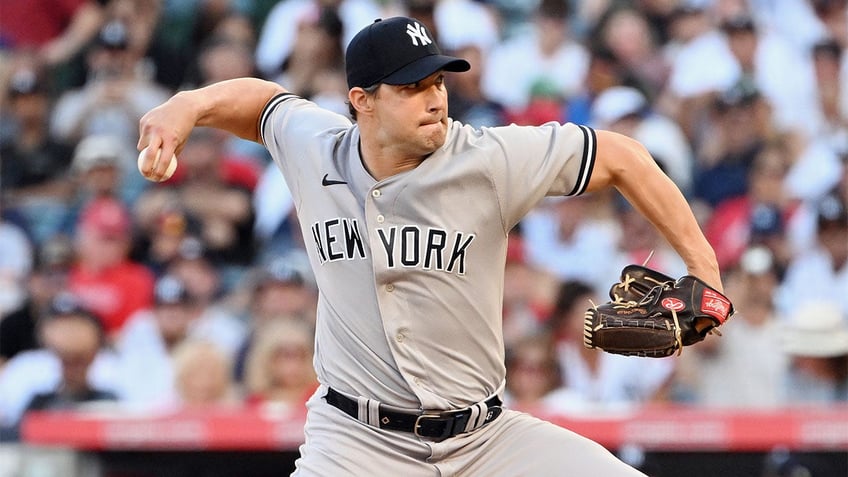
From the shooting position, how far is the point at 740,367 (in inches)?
260

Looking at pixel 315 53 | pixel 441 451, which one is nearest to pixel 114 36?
pixel 315 53

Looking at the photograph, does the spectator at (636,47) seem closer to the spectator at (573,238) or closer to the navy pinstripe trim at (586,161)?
the spectator at (573,238)

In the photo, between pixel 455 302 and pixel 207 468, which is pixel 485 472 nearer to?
pixel 455 302

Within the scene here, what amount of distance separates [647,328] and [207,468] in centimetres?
312

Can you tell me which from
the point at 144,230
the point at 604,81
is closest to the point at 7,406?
the point at 144,230

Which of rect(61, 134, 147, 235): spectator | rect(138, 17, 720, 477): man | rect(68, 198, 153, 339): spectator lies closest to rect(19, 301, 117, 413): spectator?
rect(68, 198, 153, 339): spectator

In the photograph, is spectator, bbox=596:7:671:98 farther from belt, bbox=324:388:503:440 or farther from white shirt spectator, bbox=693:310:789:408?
belt, bbox=324:388:503:440

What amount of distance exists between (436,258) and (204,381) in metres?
3.29

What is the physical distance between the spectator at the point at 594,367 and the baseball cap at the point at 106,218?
2.78m

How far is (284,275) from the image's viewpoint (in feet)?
23.8

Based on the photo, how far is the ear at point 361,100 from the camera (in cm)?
391

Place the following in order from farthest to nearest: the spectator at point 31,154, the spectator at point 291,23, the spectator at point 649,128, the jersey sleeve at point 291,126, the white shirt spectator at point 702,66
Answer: the spectator at point 291,23, the spectator at point 31,154, the white shirt spectator at point 702,66, the spectator at point 649,128, the jersey sleeve at point 291,126

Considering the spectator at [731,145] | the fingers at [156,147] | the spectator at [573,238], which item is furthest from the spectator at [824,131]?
the fingers at [156,147]

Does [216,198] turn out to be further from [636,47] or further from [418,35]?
[418,35]
